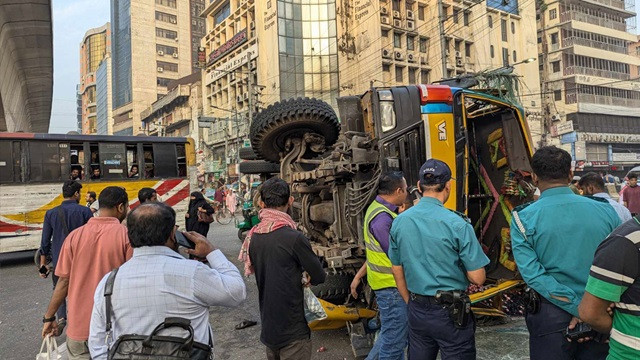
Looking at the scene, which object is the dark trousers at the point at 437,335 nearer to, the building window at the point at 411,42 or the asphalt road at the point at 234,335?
the asphalt road at the point at 234,335

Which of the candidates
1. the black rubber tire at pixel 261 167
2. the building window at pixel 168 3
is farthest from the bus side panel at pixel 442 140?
the building window at pixel 168 3

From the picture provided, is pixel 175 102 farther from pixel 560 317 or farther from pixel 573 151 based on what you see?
pixel 560 317

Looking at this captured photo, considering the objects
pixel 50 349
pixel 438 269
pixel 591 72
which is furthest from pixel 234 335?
pixel 591 72

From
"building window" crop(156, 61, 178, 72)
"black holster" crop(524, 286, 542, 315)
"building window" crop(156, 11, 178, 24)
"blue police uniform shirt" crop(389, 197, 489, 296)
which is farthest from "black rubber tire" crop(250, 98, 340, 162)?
"building window" crop(156, 11, 178, 24)

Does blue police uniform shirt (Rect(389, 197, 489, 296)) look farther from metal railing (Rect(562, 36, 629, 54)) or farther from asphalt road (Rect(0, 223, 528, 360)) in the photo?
metal railing (Rect(562, 36, 629, 54))

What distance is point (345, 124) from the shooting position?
15.2 ft

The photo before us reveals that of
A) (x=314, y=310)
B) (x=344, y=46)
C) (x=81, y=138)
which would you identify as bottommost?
(x=314, y=310)

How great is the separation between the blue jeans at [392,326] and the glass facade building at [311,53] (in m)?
29.9

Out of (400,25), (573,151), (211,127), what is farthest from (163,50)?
(573,151)

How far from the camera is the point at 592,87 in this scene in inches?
1484

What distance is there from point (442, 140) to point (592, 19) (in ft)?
157

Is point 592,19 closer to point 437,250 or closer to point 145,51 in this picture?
point 437,250

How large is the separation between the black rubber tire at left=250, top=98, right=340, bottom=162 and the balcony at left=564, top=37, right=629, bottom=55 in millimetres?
42228

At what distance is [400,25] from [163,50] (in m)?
44.2
